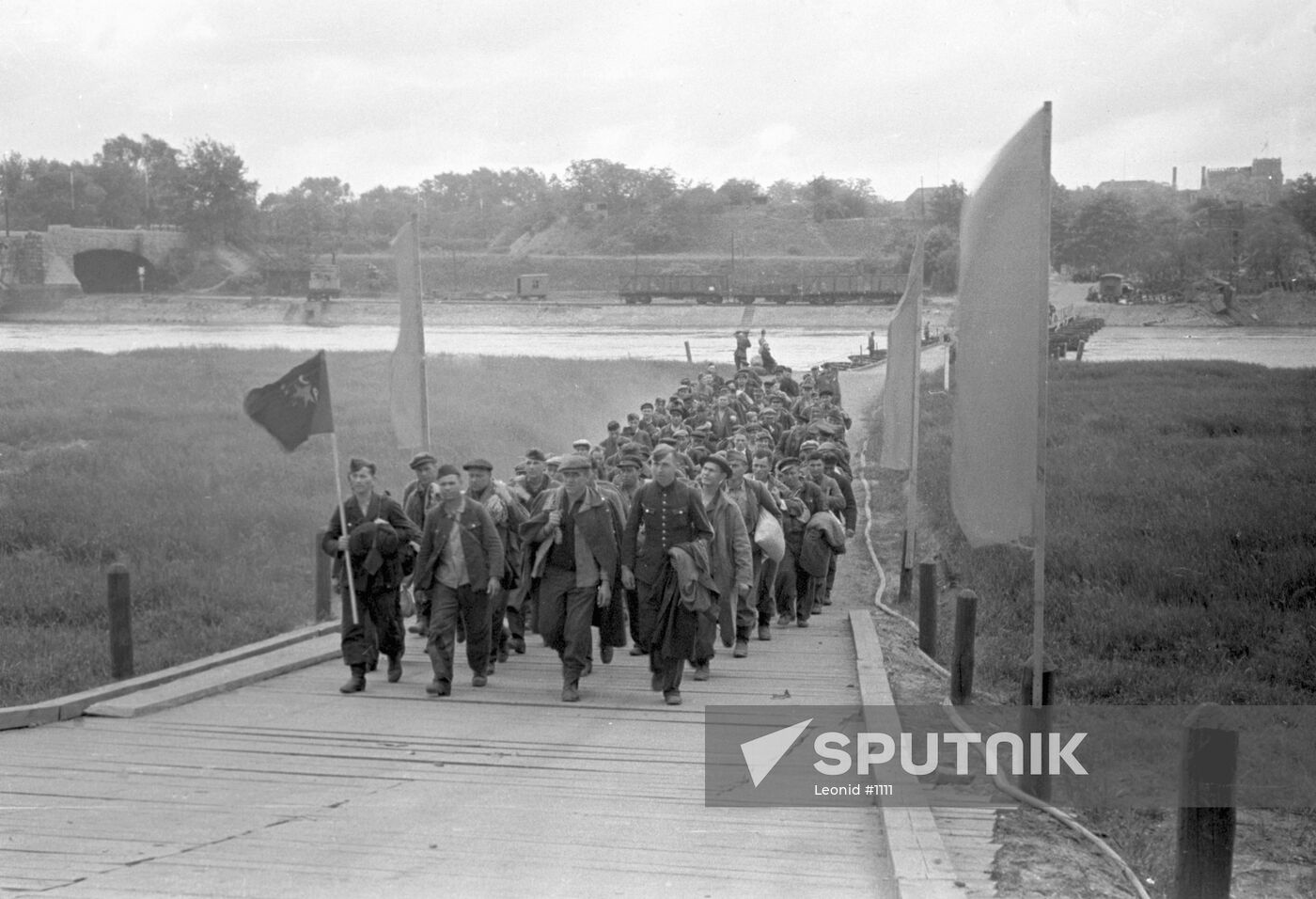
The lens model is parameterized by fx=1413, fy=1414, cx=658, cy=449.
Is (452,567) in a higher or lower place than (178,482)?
higher

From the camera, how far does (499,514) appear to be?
10414 millimetres

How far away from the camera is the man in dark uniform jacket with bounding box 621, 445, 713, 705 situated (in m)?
9.55

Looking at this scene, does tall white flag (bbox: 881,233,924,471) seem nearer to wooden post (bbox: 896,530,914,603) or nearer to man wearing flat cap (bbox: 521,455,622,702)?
wooden post (bbox: 896,530,914,603)

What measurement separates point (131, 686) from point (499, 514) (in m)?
2.77

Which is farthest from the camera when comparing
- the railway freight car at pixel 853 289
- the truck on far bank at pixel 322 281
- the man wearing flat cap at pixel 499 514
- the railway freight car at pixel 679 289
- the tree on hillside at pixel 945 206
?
the railway freight car at pixel 679 289

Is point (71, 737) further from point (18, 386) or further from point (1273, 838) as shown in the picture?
point (18, 386)

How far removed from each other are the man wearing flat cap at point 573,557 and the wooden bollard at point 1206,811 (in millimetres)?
4645

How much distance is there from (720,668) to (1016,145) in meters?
4.97

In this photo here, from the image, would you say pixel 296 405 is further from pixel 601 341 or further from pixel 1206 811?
pixel 601 341

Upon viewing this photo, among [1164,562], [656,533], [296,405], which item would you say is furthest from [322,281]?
[656,533]

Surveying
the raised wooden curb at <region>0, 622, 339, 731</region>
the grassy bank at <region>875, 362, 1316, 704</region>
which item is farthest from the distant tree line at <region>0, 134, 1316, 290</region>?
the raised wooden curb at <region>0, 622, 339, 731</region>

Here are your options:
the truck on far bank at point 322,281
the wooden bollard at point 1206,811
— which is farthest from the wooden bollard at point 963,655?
the truck on far bank at point 322,281

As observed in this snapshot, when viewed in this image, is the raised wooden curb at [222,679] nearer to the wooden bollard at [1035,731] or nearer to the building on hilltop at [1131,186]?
the wooden bollard at [1035,731]

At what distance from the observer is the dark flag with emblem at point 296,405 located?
9.61 metres
